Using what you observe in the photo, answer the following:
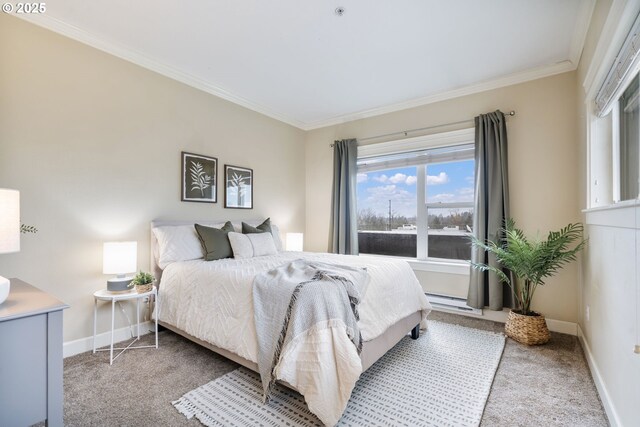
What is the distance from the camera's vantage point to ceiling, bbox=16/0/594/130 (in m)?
2.16

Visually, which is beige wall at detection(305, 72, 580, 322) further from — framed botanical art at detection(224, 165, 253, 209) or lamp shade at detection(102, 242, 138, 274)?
lamp shade at detection(102, 242, 138, 274)

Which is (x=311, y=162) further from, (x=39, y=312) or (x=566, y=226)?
(x=39, y=312)

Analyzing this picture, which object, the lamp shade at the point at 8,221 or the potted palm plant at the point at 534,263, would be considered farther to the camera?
the potted palm plant at the point at 534,263

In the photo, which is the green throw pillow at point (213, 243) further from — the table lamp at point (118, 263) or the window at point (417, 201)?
the window at point (417, 201)

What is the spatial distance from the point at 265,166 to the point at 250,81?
118 cm

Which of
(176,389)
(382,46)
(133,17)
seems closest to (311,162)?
(382,46)

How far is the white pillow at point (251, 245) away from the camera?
2.99 meters

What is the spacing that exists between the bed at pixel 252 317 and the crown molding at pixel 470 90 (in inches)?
88.7

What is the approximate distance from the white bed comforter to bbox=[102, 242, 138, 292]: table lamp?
31 centimetres

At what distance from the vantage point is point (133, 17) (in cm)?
226

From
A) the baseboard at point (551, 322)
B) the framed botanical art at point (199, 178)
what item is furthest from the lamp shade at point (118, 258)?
the baseboard at point (551, 322)

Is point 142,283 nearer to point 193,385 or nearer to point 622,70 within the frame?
point 193,385

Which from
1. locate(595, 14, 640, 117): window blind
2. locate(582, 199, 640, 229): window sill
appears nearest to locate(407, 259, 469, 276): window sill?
locate(582, 199, 640, 229): window sill

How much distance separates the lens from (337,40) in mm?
2533
